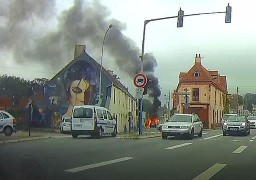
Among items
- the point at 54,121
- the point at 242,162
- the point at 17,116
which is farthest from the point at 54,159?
the point at 54,121

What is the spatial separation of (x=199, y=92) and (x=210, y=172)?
31082mm

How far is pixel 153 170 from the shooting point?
12.8 meters

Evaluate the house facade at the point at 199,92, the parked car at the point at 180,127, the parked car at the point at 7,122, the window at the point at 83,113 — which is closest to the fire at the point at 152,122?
the house facade at the point at 199,92

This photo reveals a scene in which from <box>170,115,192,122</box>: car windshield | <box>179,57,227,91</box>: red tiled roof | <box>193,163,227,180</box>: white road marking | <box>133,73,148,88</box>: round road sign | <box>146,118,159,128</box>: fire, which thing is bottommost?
<box>193,163,227,180</box>: white road marking

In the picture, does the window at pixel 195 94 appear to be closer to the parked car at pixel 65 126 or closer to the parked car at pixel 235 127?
the parked car at pixel 235 127

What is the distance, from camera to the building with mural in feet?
95.5

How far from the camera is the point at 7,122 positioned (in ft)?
64.4

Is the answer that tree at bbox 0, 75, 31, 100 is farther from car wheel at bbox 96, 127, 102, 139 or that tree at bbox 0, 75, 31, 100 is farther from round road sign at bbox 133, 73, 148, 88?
car wheel at bbox 96, 127, 102, 139

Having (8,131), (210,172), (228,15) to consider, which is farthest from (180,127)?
(210,172)

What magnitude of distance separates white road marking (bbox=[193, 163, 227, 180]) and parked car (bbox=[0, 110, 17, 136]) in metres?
9.15

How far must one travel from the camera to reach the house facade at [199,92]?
132 ft

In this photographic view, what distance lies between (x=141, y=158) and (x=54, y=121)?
17.3 m

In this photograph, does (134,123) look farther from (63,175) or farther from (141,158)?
(63,175)

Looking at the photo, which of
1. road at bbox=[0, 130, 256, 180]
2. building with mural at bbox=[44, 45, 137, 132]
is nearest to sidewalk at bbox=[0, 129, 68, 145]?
road at bbox=[0, 130, 256, 180]
